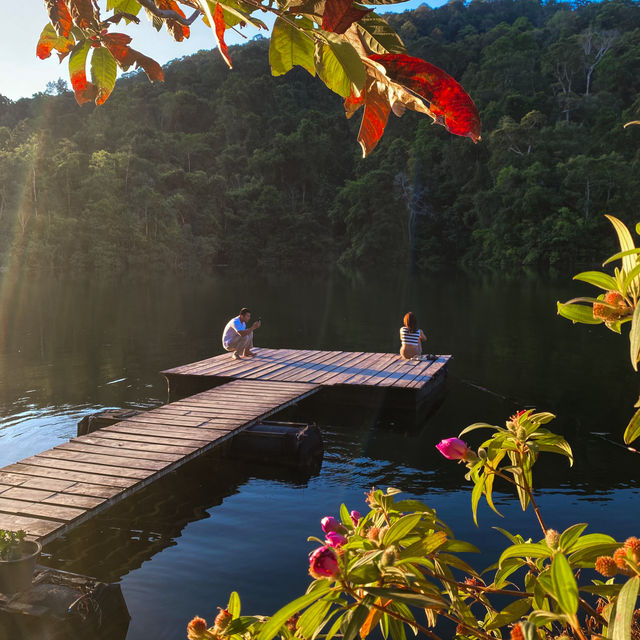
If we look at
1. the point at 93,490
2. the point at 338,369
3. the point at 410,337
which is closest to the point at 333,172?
the point at 410,337

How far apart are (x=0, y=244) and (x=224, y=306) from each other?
1166 inches

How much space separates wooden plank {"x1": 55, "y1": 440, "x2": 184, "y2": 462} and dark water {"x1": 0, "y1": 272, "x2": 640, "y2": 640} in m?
0.69

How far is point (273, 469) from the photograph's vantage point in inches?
320

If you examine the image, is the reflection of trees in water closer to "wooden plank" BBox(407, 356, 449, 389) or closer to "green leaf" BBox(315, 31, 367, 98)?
"wooden plank" BBox(407, 356, 449, 389)

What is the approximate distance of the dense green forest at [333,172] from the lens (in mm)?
52469

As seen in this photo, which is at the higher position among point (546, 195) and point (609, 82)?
point (609, 82)

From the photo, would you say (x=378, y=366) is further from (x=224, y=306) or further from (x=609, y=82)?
(x=609, y=82)

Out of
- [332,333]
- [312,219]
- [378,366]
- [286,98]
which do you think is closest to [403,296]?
[332,333]

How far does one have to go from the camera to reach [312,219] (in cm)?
7031

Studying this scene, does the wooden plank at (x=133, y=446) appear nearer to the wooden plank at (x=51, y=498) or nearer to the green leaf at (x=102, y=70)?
the wooden plank at (x=51, y=498)

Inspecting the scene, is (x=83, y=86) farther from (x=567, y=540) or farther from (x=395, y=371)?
(x=395, y=371)

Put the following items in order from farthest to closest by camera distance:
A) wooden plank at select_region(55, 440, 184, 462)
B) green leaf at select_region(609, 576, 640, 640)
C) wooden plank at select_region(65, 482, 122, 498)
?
wooden plank at select_region(55, 440, 184, 462)
wooden plank at select_region(65, 482, 122, 498)
green leaf at select_region(609, 576, 640, 640)

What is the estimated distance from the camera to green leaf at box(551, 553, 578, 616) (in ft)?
2.60

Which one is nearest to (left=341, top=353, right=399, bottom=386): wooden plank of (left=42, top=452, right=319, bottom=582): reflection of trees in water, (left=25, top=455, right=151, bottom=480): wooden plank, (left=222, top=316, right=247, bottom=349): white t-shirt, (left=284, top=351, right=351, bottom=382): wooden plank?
(left=284, top=351, right=351, bottom=382): wooden plank
